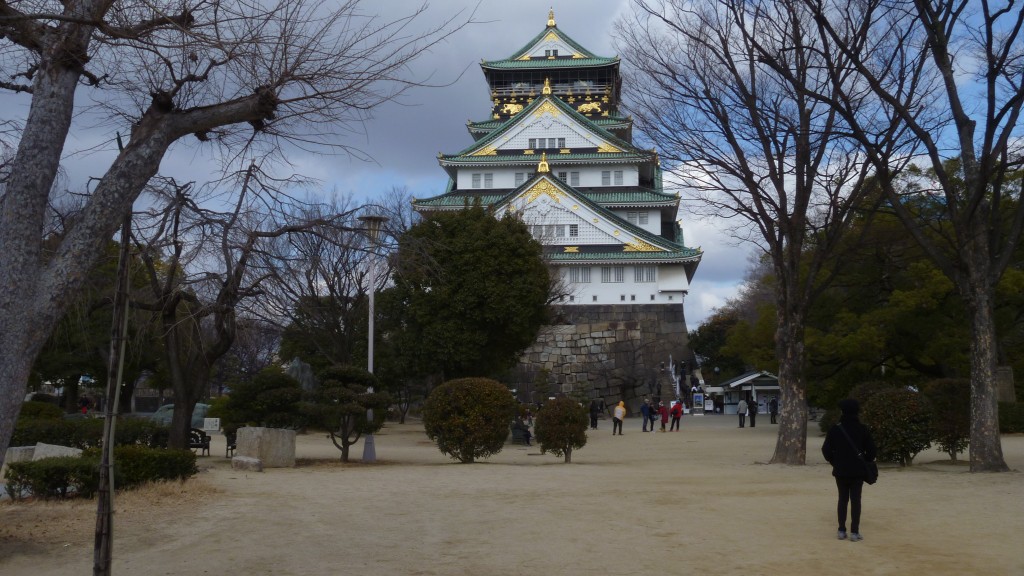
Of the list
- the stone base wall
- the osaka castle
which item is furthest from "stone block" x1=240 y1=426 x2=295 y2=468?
the stone base wall

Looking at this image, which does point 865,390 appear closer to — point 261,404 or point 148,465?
point 261,404

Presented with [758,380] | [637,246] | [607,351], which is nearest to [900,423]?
[758,380]

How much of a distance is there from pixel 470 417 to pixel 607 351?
27056 millimetres

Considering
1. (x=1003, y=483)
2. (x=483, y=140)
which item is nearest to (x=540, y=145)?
(x=483, y=140)

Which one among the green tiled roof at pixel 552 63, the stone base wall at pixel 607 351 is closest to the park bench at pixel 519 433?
the stone base wall at pixel 607 351

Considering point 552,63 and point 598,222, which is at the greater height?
point 552,63

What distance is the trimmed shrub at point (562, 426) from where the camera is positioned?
18109 mm

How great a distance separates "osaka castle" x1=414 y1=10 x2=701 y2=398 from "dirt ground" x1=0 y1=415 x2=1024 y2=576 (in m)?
26.4

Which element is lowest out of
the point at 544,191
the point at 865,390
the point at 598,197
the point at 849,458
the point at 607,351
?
the point at 849,458

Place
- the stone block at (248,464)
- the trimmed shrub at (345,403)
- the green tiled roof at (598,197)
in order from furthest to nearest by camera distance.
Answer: the green tiled roof at (598,197) < the trimmed shrub at (345,403) < the stone block at (248,464)

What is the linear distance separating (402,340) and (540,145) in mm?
23645

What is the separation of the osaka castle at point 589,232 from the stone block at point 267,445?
23811 mm

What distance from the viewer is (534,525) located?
9344 mm

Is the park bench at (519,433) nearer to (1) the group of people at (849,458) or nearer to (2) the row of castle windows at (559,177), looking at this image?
(1) the group of people at (849,458)
